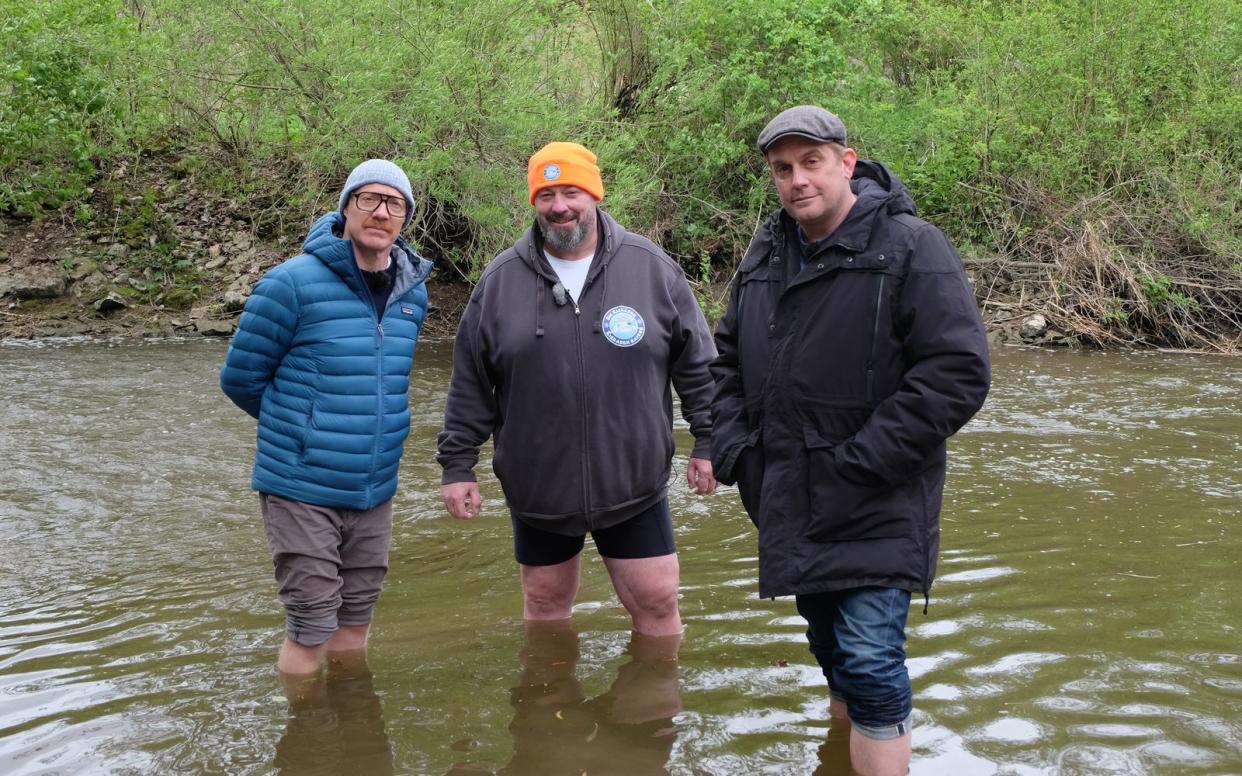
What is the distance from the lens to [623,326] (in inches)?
173

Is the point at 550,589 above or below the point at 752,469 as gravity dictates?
below

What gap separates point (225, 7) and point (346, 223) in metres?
11.6

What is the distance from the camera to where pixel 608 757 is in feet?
13.0

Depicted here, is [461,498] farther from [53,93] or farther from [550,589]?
[53,93]

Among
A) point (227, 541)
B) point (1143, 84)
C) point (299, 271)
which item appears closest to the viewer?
point (299, 271)

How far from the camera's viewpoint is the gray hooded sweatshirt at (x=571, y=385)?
436 centimetres

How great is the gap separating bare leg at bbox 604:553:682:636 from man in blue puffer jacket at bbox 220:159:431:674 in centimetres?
97

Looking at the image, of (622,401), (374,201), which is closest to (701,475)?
(622,401)

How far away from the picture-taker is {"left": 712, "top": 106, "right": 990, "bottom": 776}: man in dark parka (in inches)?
127

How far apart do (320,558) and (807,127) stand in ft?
7.59

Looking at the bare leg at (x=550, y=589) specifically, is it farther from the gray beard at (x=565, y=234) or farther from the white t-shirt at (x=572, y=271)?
the gray beard at (x=565, y=234)

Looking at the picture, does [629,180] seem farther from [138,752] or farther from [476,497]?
[138,752]

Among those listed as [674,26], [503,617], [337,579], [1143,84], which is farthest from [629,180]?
[337,579]

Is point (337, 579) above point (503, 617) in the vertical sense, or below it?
above
